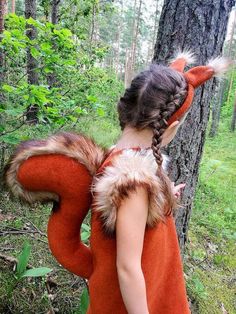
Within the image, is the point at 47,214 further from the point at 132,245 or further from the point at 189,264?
the point at 132,245

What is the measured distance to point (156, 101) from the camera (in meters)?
1.29

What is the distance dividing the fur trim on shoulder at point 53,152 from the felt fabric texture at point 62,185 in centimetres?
2

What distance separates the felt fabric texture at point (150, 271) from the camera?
4.58 ft

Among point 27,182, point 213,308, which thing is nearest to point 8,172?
point 27,182

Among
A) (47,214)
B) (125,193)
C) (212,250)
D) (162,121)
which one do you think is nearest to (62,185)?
(125,193)

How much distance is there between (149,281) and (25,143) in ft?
2.60

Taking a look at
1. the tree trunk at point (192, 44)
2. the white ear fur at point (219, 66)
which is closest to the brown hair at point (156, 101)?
the white ear fur at point (219, 66)

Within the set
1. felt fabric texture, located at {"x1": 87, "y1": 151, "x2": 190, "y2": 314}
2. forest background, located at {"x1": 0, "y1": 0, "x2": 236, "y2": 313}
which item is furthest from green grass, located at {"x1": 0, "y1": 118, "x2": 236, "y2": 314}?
felt fabric texture, located at {"x1": 87, "y1": 151, "x2": 190, "y2": 314}

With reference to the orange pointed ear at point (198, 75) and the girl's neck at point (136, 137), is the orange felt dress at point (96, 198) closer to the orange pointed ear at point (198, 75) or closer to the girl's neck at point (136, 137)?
the girl's neck at point (136, 137)

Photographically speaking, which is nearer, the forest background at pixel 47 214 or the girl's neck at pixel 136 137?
the girl's neck at pixel 136 137

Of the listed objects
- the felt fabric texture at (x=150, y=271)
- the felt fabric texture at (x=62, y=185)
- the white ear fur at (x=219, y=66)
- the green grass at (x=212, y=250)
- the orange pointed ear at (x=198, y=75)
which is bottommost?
the green grass at (x=212, y=250)

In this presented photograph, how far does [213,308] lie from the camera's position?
10.00 feet

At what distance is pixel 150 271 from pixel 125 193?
408 mm

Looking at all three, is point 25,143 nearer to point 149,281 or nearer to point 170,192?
point 170,192
